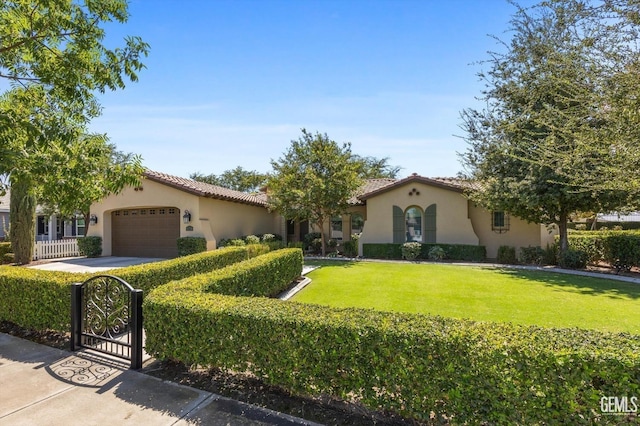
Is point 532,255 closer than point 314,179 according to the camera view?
Yes

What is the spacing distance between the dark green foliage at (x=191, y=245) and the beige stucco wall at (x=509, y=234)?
555 inches

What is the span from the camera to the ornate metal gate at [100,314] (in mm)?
5246

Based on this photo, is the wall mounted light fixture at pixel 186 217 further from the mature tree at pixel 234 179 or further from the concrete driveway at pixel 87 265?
the mature tree at pixel 234 179

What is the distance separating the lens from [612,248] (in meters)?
13.7

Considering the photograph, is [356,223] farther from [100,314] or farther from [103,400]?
[103,400]

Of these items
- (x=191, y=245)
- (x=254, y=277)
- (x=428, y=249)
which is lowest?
(x=428, y=249)

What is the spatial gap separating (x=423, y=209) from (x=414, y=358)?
Answer: 1577 cm

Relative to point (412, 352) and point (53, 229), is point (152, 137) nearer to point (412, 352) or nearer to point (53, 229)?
point (412, 352)

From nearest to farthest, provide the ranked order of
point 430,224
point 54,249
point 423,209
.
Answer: point 430,224 < point 423,209 < point 54,249

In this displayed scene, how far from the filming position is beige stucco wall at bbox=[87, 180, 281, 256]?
1672 cm

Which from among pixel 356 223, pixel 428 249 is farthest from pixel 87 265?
pixel 428 249

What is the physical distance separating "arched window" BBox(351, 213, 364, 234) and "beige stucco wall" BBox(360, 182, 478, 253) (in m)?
1.64

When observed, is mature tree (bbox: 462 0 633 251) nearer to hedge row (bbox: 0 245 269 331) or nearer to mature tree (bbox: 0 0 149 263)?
mature tree (bbox: 0 0 149 263)

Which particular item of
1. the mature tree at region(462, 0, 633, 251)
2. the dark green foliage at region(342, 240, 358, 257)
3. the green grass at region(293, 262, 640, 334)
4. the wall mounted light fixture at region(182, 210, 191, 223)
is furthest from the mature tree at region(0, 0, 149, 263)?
the dark green foliage at region(342, 240, 358, 257)
